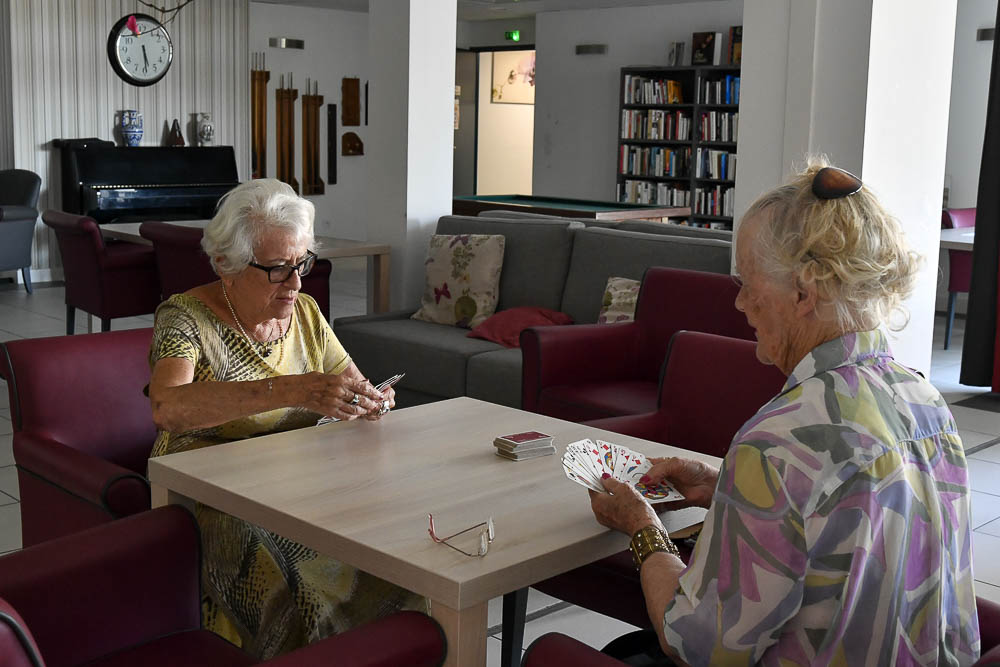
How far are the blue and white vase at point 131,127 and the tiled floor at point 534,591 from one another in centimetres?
160

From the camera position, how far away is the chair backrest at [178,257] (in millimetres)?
5801

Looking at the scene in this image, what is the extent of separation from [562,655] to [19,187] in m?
8.86

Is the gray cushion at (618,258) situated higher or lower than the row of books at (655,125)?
lower

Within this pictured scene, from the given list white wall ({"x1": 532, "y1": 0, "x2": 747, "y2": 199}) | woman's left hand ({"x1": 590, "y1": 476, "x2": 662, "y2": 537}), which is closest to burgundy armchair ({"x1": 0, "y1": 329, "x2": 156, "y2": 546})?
woman's left hand ({"x1": 590, "y1": 476, "x2": 662, "y2": 537})

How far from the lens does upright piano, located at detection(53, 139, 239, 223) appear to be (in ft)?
31.5

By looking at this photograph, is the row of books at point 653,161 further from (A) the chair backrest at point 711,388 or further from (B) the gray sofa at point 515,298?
(A) the chair backrest at point 711,388

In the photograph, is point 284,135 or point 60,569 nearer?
point 60,569

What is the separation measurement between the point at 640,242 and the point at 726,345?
2303mm

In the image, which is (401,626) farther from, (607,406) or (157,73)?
(157,73)

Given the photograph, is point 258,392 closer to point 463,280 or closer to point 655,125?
point 463,280

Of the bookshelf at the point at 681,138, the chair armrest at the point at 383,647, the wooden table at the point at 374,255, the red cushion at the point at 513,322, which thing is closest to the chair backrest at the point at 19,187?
the wooden table at the point at 374,255

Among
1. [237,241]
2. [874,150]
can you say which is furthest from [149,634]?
[874,150]

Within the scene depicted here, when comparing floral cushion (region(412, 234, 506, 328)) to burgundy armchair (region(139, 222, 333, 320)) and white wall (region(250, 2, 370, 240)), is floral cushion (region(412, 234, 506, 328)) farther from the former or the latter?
white wall (region(250, 2, 370, 240))

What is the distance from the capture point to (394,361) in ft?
17.2
